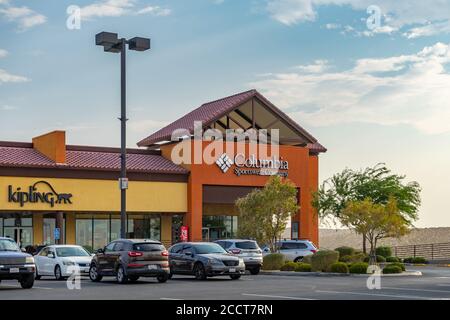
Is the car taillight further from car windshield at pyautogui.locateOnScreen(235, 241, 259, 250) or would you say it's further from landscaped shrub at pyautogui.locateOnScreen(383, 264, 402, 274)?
landscaped shrub at pyautogui.locateOnScreen(383, 264, 402, 274)

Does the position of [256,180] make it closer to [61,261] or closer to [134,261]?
[61,261]

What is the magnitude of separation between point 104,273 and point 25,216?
27071 mm

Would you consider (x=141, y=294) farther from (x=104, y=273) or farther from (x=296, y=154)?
(x=296, y=154)

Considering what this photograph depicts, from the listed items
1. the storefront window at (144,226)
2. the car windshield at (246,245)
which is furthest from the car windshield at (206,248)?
the storefront window at (144,226)

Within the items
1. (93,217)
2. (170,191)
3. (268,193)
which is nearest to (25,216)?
(93,217)

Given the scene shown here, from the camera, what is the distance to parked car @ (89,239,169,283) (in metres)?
30.3

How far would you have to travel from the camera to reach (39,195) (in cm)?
5444

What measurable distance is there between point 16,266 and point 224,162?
34.2 m

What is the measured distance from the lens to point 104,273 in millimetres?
31531

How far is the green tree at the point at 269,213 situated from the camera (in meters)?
48.7

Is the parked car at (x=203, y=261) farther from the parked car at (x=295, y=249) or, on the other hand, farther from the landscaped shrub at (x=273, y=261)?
the parked car at (x=295, y=249)

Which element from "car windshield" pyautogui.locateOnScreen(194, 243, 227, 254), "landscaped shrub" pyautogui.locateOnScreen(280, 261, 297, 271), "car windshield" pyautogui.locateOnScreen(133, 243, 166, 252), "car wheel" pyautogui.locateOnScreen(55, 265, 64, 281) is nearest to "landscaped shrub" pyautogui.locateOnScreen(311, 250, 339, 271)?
"landscaped shrub" pyautogui.locateOnScreen(280, 261, 297, 271)

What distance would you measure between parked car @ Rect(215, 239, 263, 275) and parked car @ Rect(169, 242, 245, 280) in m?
4.74
